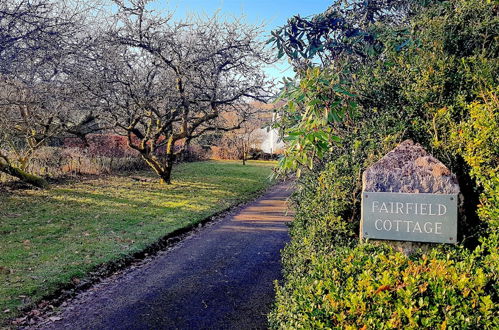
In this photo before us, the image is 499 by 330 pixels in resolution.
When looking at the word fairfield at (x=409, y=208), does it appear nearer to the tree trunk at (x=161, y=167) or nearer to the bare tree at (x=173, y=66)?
the bare tree at (x=173, y=66)

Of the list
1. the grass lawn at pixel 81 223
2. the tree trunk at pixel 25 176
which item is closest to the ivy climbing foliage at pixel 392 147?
the grass lawn at pixel 81 223

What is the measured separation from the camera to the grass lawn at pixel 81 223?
15.6 ft

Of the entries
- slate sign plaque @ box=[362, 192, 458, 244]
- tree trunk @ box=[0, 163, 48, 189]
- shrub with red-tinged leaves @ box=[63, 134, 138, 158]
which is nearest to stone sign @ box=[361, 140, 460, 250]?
slate sign plaque @ box=[362, 192, 458, 244]

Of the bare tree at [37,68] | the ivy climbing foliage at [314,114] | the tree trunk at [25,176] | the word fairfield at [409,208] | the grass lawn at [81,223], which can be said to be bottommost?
the grass lawn at [81,223]

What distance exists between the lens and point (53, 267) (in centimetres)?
505

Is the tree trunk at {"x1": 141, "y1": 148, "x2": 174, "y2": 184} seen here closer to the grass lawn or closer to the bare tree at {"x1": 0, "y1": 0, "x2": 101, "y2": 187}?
the grass lawn

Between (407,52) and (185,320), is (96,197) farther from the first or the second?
(407,52)

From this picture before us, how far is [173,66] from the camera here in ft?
35.4

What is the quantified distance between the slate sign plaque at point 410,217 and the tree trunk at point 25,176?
41.1 ft

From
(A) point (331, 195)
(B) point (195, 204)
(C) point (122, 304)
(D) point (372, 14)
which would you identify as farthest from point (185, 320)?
(B) point (195, 204)

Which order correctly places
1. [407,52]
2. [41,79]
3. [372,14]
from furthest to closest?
[41,79]
[372,14]
[407,52]

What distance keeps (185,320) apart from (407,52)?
3753 millimetres

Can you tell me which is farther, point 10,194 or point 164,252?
point 10,194

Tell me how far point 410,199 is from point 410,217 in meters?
0.13
